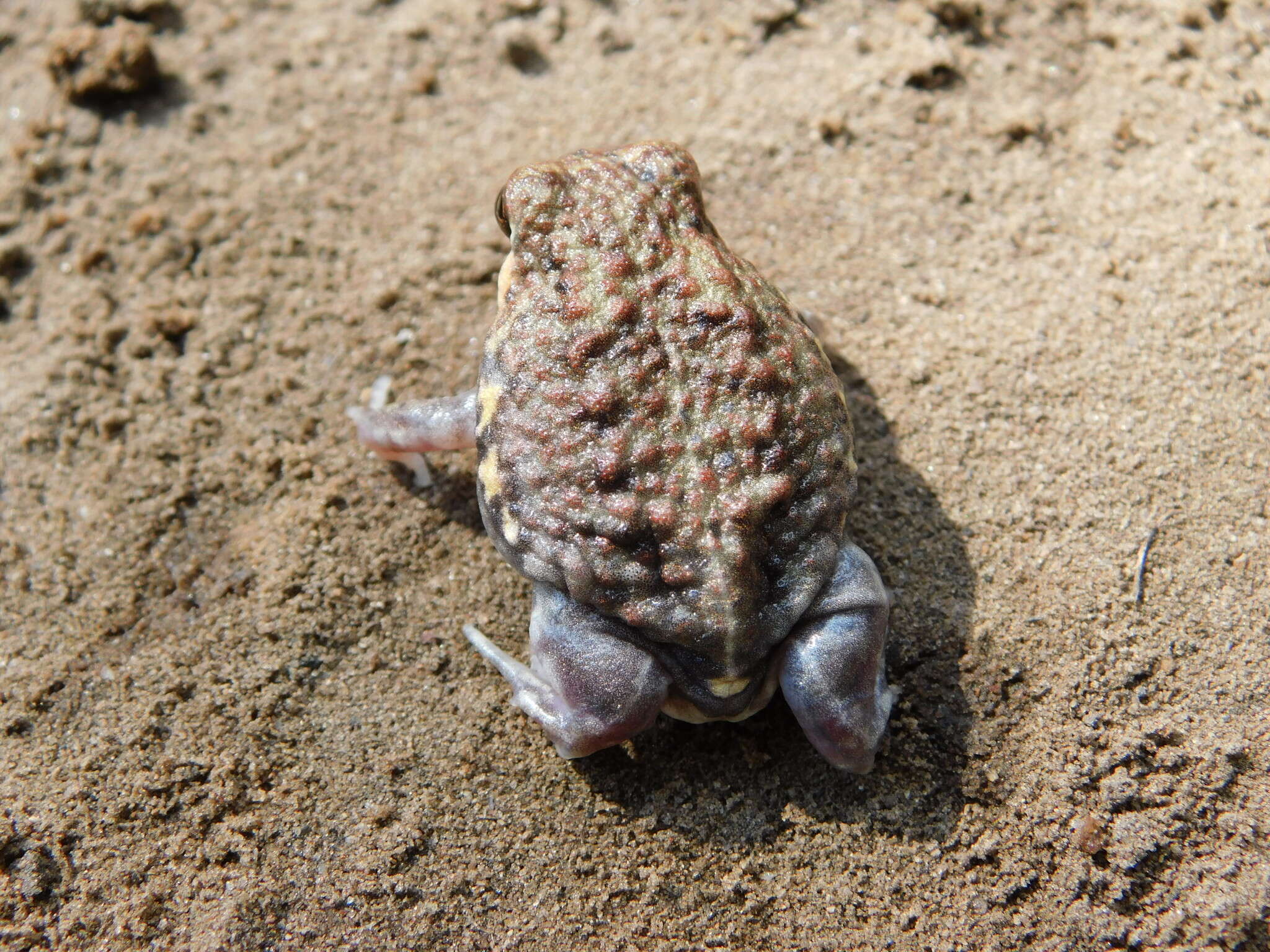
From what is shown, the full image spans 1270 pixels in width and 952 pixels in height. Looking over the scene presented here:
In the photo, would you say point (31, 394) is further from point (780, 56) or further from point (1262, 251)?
point (1262, 251)

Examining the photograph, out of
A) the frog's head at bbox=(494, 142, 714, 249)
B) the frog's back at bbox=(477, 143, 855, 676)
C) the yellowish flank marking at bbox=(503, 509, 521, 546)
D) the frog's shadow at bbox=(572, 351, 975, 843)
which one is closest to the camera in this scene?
the frog's back at bbox=(477, 143, 855, 676)

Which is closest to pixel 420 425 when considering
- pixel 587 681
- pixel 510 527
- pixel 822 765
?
pixel 510 527

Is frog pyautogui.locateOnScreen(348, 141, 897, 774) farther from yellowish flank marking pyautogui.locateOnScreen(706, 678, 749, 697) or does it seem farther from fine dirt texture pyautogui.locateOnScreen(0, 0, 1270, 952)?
fine dirt texture pyautogui.locateOnScreen(0, 0, 1270, 952)

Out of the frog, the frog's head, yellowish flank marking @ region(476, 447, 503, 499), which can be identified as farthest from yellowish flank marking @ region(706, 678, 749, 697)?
the frog's head

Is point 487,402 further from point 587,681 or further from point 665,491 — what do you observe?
point 587,681

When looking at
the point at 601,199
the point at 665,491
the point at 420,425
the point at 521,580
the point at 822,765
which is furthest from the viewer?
the point at 521,580

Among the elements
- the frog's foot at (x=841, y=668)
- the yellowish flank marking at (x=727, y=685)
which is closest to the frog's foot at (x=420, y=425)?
the yellowish flank marking at (x=727, y=685)

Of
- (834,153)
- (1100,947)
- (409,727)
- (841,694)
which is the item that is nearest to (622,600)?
(841,694)
